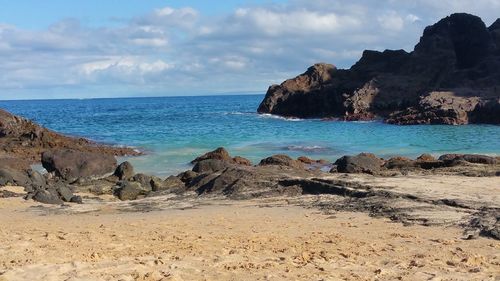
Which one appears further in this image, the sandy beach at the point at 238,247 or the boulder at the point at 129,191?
the boulder at the point at 129,191

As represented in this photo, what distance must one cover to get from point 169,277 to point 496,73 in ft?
202

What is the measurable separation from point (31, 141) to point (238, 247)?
26442mm

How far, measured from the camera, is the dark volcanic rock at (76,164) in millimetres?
21938

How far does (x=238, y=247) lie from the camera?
9.53 m

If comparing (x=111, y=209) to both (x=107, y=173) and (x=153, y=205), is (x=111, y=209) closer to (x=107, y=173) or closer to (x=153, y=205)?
(x=153, y=205)

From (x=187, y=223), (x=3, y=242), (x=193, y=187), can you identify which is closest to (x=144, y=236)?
(x=187, y=223)

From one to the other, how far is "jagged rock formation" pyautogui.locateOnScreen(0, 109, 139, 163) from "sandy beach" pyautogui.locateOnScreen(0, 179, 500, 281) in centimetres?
1893

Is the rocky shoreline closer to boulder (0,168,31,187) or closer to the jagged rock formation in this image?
boulder (0,168,31,187)

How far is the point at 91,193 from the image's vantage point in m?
19.0

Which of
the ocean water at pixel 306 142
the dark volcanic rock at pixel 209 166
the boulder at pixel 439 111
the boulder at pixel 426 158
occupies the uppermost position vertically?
the boulder at pixel 439 111

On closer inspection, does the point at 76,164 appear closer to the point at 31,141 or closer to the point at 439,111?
the point at 31,141

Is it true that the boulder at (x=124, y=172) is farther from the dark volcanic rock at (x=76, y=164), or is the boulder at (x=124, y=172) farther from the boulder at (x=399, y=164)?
the boulder at (x=399, y=164)

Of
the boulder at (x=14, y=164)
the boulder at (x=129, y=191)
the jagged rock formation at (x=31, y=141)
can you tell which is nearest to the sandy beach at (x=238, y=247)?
the boulder at (x=129, y=191)

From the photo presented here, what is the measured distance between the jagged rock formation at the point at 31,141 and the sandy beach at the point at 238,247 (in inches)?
745
